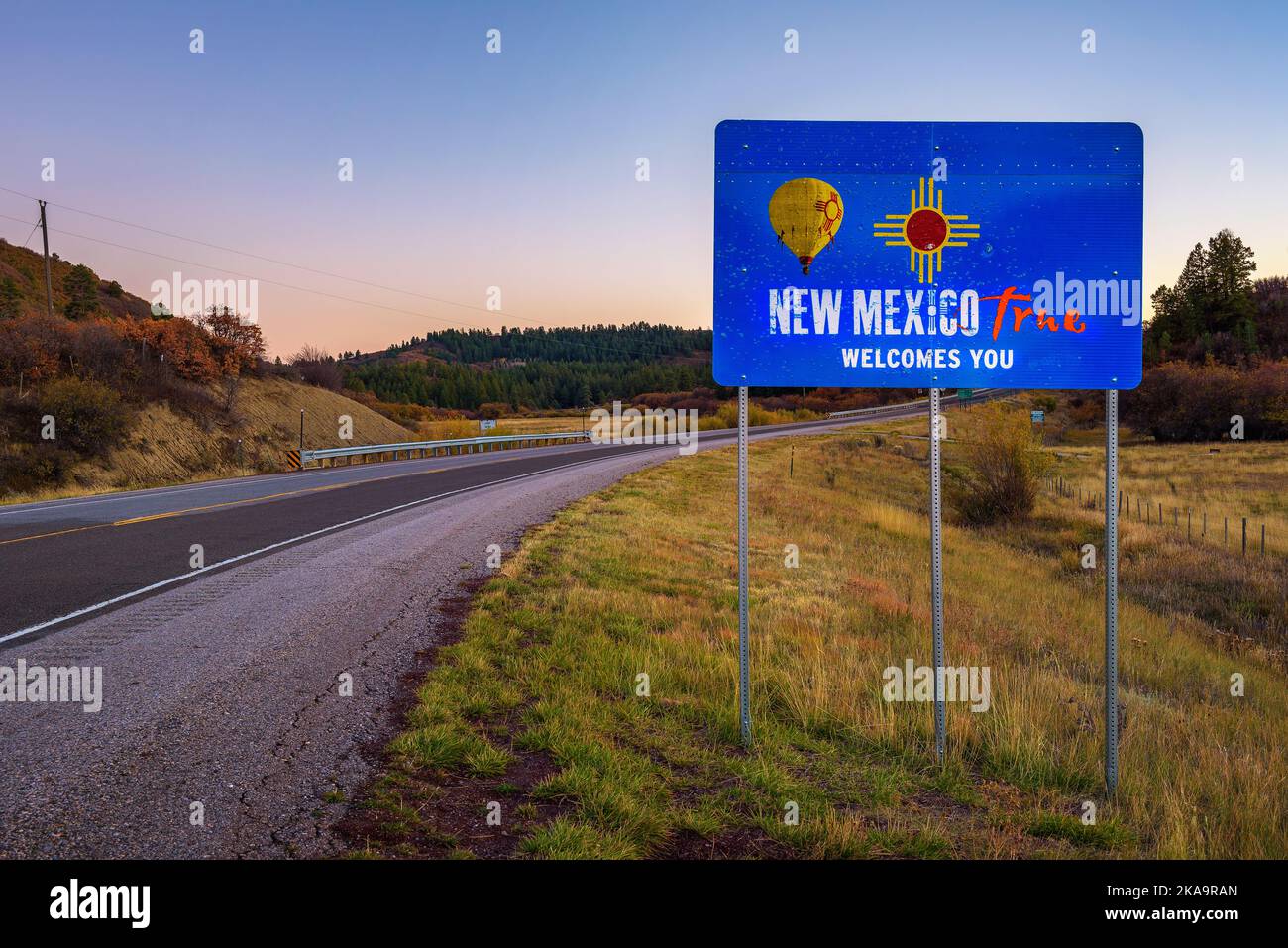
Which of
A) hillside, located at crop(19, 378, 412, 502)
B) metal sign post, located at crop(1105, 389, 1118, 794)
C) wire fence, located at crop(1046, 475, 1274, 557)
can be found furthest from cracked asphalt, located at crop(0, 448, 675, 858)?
wire fence, located at crop(1046, 475, 1274, 557)

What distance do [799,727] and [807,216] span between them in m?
3.87

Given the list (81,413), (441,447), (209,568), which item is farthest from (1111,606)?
(441,447)

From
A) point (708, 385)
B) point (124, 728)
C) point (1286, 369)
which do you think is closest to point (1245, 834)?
point (124, 728)

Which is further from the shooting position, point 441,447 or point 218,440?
point 441,447

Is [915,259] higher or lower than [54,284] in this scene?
lower

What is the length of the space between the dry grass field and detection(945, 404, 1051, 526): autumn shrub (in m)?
10.1

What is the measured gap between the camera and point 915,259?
220 inches

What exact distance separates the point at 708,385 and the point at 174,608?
9729 cm

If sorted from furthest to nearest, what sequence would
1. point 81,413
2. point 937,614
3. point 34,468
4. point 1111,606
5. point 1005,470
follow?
point 81,413, point 34,468, point 1005,470, point 937,614, point 1111,606

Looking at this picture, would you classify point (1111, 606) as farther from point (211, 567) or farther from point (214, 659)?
point (211, 567)

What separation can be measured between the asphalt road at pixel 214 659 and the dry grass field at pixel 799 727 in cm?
53

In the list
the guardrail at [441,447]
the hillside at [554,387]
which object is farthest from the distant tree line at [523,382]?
the guardrail at [441,447]

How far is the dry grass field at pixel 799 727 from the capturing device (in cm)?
442
